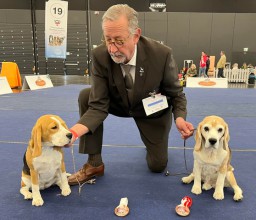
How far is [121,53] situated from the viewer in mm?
1954

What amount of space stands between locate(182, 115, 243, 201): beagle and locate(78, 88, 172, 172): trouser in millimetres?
441

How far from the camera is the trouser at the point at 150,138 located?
2.29m

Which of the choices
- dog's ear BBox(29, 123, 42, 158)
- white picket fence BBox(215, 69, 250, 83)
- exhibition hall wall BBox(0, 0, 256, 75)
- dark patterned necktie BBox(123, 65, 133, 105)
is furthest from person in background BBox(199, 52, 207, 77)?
dog's ear BBox(29, 123, 42, 158)

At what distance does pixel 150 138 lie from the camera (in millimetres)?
2525

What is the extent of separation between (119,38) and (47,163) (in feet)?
3.21

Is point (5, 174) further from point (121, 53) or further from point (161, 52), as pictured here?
point (161, 52)

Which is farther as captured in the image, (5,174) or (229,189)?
(5,174)

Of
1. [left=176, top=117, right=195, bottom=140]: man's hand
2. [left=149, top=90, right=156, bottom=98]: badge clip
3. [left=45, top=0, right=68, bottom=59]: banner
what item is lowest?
[left=176, top=117, right=195, bottom=140]: man's hand

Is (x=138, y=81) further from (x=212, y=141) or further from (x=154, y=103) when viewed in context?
(x=212, y=141)

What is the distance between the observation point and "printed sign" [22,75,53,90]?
28.9ft

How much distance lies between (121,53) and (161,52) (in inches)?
17.6

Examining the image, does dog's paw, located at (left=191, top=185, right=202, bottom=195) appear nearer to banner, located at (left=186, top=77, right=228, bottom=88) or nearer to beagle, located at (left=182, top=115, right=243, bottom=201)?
beagle, located at (left=182, top=115, right=243, bottom=201)

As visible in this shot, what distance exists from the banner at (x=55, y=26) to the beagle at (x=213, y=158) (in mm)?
7887

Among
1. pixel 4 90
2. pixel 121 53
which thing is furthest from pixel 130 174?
pixel 4 90
